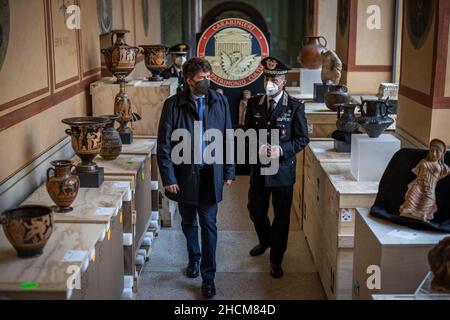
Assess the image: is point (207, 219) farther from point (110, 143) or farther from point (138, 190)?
point (110, 143)

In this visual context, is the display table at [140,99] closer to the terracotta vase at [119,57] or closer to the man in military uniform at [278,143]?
the terracotta vase at [119,57]

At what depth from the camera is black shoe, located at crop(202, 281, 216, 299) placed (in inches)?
174

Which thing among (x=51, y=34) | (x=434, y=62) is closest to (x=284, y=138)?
(x=434, y=62)

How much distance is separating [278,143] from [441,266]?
2.01m

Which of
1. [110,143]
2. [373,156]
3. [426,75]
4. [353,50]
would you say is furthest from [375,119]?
[353,50]

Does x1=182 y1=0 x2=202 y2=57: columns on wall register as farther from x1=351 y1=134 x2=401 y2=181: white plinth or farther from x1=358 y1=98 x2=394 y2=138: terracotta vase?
x1=351 y1=134 x2=401 y2=181: white plinth

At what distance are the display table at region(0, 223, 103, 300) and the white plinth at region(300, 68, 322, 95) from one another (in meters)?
4.62

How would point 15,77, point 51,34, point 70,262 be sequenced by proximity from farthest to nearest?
point 51,34 < point 15,77 < point 70,262

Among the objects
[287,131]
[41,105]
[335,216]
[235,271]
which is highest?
[41,105]

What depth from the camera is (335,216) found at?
4152 millimetres

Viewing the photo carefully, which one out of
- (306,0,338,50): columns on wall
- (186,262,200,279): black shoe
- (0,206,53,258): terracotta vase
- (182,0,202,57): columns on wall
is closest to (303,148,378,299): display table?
(186,262,200,279): black shoe

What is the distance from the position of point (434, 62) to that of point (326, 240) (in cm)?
134

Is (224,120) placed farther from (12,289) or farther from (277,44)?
(277,44)

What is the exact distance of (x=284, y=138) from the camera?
4664 mm
